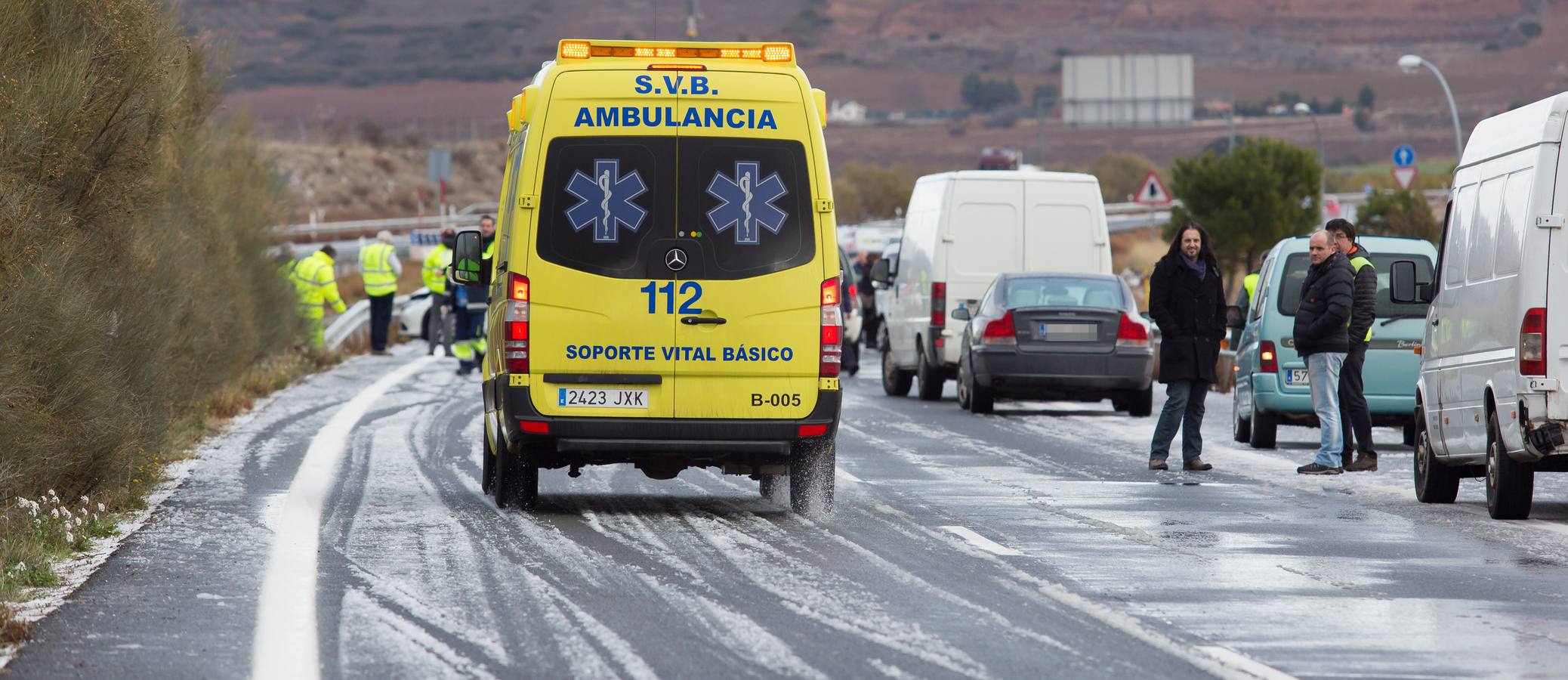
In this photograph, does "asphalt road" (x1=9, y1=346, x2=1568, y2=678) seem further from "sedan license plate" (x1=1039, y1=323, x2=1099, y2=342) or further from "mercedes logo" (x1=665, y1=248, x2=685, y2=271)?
"sedan license plate" (x1=1039, y1=323, x2=1099, y2=342)

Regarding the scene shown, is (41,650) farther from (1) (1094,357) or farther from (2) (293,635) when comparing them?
(1) (1094,357)

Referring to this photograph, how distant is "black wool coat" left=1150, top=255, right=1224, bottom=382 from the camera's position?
611 inches

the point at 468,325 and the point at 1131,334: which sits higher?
the point at 1131,334

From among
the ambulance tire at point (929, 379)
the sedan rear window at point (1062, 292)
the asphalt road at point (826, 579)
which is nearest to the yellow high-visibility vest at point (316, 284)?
the ambulance tire at point (929, 379)

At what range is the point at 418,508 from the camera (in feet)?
40.3

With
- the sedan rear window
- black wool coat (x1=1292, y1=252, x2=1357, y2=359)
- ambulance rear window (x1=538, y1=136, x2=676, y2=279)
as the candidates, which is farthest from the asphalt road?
the sedan rear window

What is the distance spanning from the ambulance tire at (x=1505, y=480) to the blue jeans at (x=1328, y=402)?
3132 mm

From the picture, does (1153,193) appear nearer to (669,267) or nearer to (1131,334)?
(1131,334)

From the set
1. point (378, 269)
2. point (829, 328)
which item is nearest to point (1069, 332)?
point (829, 328)

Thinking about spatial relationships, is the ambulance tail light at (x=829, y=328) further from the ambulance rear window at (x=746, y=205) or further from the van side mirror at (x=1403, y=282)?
the van side mirror at (x=1403, y=282)

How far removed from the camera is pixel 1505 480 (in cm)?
1204

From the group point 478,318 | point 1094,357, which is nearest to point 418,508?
point 1094,357

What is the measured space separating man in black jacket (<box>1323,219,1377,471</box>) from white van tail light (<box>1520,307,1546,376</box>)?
4125mm

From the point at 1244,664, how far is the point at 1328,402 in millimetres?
8340
